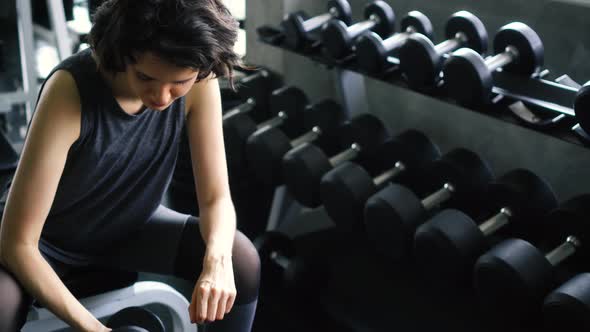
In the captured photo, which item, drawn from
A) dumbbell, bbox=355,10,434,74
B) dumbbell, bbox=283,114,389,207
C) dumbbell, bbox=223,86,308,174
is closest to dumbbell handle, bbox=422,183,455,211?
dumbbell, bbox=283,114,389,207

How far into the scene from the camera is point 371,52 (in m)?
1.89

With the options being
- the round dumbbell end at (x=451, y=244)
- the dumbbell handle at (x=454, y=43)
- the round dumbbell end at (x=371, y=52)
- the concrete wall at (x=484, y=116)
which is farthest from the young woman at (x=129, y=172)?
the concrete wall at (x=484, y=116)

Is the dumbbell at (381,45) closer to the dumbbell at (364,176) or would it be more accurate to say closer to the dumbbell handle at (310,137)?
the dumbbell at (364,176)

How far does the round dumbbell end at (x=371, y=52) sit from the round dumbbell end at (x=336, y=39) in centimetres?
8

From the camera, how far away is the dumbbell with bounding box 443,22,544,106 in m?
1.59

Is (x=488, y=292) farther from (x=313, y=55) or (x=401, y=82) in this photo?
(x=313, y=55)

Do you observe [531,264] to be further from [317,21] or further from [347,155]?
[317,21]

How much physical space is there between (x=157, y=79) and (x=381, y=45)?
0.93 meters

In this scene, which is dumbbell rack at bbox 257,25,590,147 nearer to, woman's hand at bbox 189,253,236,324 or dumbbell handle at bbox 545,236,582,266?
dumbbell handle at bbox 545,236,582,266

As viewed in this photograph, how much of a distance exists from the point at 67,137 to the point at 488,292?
996 millimetres

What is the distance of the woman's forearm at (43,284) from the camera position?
1163 millimetres

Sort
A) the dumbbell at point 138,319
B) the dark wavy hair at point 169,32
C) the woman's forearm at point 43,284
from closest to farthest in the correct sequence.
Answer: the dark wavy hair at point 169,32, the woman's forearm at point 43,284, the dumbbell at point 138,319

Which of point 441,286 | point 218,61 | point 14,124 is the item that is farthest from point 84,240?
point 14,124

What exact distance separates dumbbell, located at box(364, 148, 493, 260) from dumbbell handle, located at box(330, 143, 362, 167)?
0.27 meters
